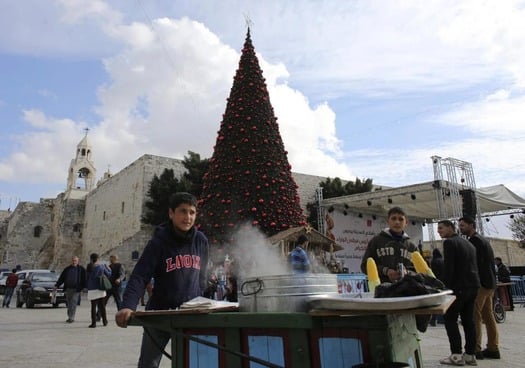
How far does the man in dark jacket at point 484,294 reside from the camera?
4.92m

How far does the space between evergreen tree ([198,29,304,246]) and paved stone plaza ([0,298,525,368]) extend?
4.16 m

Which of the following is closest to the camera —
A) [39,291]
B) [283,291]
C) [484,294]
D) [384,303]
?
[384,303]

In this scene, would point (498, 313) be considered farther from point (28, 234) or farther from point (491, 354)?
point (28, 234)

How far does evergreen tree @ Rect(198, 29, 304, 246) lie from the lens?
11039mm

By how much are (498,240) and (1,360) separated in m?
33.3

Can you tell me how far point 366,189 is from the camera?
25.3 metres

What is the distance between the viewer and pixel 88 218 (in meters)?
33.9

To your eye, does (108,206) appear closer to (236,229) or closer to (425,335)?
(236,229)

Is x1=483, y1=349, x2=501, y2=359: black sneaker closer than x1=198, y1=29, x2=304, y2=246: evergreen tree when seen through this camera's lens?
Yes

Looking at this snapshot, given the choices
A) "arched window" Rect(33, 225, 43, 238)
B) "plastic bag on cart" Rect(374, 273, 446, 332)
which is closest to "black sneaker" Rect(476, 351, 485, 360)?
"plastic bag on cart" Rect(374, 273, 446, 332)

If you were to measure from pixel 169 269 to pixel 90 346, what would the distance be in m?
4.33

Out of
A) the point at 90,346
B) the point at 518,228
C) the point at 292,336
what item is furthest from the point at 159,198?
the point at 518,228

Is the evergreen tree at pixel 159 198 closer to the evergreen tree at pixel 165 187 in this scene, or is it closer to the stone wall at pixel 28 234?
the evergreen tree at pixel 165 187

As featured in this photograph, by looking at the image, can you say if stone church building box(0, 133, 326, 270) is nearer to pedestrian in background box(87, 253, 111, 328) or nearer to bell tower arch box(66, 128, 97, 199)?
bell tower arch box(66, 128, 97, 199)
